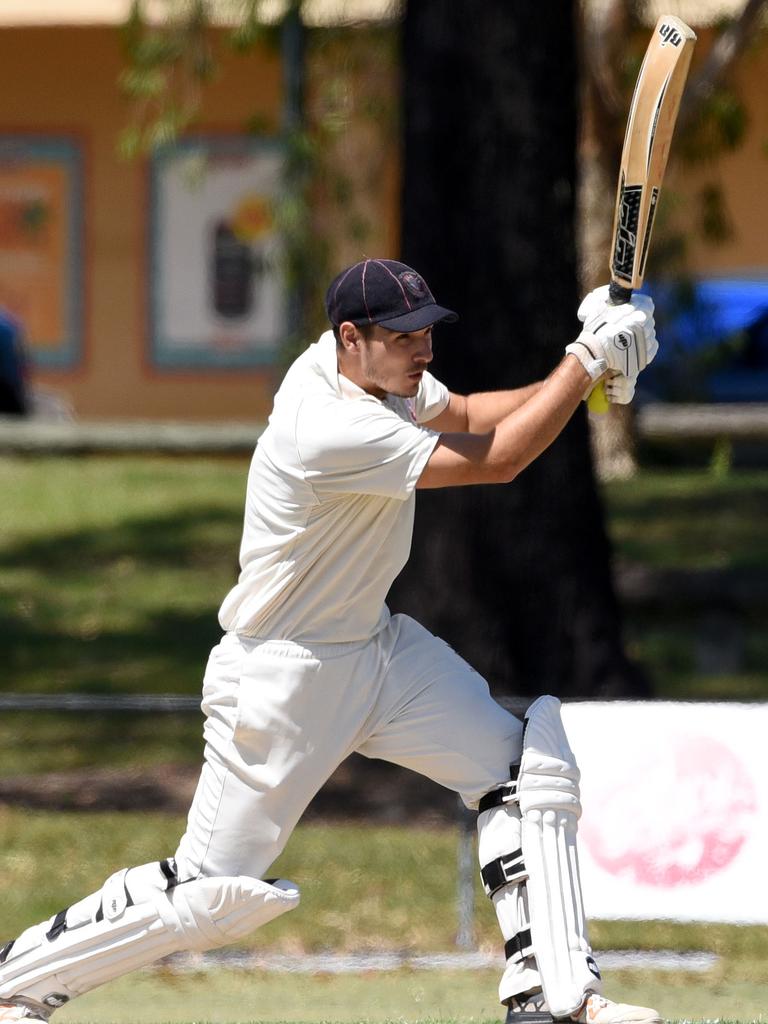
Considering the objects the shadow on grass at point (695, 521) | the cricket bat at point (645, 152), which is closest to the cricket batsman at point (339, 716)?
the cricket bat at point (645, 152)

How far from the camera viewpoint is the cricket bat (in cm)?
505

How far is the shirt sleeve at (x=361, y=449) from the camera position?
15.9ft

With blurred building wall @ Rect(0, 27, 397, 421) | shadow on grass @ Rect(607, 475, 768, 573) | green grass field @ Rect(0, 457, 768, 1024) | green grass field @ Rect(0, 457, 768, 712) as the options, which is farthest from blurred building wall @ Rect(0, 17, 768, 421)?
shadow on grass @ Rect(607, 475, 768, 573)

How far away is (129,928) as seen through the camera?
5.04 meters

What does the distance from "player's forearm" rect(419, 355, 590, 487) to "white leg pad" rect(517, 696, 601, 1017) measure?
A: 2.31 ft

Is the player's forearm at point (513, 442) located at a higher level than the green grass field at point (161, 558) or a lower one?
higher

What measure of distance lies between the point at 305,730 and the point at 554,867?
694 mm

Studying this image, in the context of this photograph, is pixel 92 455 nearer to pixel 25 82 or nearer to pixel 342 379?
pixel 25 82

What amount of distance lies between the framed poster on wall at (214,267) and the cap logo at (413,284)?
1673 centimetres

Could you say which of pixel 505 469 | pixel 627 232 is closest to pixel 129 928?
pixel 505 469

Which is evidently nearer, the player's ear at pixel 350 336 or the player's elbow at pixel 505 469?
the player's elbow at pixel 505 469

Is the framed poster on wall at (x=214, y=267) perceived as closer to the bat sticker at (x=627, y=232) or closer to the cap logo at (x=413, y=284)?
the bat sticker at (x=627, y=232)

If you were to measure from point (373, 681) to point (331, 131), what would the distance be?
11.6 meters

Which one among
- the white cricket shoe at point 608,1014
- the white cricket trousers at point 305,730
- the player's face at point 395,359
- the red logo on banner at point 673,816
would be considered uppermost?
the player's face at point 395,359
